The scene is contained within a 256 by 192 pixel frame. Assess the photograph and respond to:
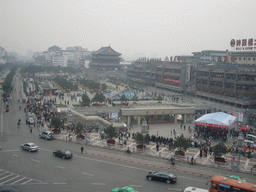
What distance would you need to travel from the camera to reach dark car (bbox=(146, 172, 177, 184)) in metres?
17.7

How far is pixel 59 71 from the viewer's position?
460ft

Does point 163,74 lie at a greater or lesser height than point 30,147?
greater

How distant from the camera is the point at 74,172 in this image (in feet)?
63.6

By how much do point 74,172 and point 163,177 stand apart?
638 cm

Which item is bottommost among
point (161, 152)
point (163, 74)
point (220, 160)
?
point (161, 152)

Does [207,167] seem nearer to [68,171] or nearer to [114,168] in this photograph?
[114,168]

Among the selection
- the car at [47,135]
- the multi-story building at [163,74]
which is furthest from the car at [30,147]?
the multi-story building at [163,74]

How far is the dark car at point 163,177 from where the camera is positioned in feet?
58.2

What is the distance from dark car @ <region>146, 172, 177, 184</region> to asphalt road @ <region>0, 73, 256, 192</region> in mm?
323

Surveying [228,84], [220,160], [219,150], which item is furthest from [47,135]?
[228,84]

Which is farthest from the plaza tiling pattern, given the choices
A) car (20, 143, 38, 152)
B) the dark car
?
the dark car

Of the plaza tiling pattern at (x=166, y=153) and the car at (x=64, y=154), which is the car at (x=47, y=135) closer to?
the plaza tiling pattern at (x=166, y=153)

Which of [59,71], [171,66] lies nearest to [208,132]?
[171,66]

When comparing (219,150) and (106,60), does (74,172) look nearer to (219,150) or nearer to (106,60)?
(219,150)
